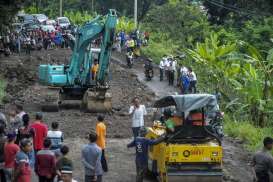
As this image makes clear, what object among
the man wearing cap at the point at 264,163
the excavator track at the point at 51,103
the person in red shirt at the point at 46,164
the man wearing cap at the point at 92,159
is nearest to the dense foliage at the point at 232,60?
the excavator track at the point at 51,103

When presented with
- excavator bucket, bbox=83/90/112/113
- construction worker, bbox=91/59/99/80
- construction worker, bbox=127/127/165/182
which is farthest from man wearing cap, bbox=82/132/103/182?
construction worker, bbox=91/59/99/80

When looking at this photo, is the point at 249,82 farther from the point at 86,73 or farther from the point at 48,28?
the point at 48,28

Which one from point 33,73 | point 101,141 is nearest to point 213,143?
Result: point 101,141

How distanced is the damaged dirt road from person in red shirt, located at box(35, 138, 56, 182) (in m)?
3.46

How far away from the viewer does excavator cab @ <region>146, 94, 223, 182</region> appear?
47.6 ft

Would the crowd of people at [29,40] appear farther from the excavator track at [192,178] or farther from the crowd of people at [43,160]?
the crowd of people at [43,160]

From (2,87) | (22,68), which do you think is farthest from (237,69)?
(22,68)

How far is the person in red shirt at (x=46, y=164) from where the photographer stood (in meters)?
12.9

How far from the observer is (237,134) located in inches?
906

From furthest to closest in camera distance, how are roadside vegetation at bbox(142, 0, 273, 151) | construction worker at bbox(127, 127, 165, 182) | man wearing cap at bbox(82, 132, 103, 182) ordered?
roadside vegetation at bbox(142, 0, 273, 151)
construction worker at bbox(127, 127, 165, 182)
man wearing cap at bbox(82, 132, 103, 182)

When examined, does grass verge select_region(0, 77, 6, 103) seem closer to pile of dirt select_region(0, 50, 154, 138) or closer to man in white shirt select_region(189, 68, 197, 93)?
pile of dirt select_region(0, 50, 154, 138)

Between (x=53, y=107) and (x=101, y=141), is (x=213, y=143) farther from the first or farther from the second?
(x=53, y=107)

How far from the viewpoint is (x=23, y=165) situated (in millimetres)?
11992

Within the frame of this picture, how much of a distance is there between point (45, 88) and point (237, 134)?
12.1 meters
